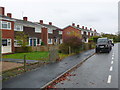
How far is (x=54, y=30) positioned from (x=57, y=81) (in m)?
35.5

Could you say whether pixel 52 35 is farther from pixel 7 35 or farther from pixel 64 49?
pixel 64 49

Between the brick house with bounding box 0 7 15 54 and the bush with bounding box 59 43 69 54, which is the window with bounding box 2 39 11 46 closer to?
the brick house with bounding box 0 7 15 54

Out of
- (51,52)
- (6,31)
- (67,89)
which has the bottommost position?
(67,89)

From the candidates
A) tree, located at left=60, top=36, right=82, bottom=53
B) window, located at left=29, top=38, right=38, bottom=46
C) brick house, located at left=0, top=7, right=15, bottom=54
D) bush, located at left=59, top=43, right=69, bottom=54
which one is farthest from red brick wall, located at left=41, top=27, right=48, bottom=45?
bush, located at left=59, top=43, right=69, bottom=54

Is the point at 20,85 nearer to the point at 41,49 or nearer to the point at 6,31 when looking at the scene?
the point at 6,31

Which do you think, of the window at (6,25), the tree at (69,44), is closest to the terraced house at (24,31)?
the window at (6,25)

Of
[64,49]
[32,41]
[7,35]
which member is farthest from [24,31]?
[64,49]

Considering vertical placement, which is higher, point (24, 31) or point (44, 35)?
point (24, 31)

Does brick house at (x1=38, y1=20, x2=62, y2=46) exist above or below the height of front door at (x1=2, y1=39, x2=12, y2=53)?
above

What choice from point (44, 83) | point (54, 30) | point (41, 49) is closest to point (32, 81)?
point (44, 83)

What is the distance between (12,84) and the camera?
6703 mm

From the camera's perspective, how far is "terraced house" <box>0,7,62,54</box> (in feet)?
72.7

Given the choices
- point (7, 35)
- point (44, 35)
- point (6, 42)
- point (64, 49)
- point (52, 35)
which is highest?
point (52, 35)

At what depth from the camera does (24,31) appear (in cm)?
2911
